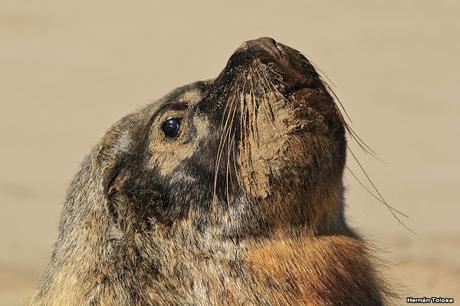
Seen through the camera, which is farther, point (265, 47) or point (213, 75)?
point (213, 75)

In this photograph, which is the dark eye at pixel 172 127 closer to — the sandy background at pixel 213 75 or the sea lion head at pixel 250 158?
the sea lion head at pixel 250 158

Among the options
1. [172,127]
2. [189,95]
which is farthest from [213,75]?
[172,127]

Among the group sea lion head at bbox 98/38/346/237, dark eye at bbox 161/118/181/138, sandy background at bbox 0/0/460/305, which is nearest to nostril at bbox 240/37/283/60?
sea lion head at bbox 98/38/346/237

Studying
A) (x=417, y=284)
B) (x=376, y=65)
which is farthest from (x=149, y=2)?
(x=417, y=284)

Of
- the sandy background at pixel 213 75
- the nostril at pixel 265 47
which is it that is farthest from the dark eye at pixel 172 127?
the sandy background at pixel 213 75

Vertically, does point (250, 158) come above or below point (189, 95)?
below

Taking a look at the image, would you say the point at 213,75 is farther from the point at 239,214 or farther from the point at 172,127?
the point at 239,214
